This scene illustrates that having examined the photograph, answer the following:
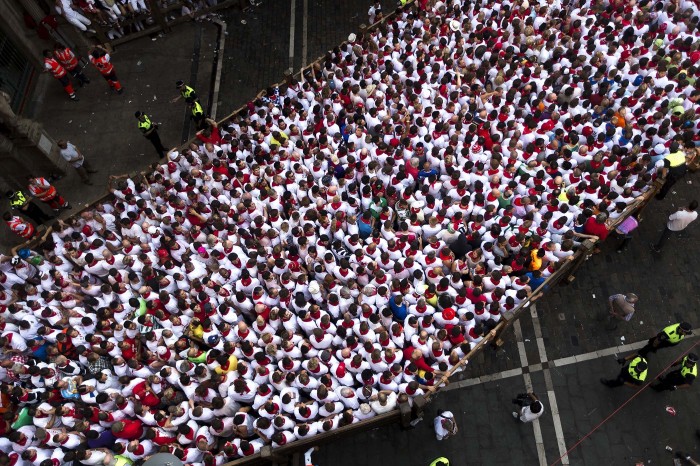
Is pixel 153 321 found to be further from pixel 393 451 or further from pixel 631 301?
pixel 631 301

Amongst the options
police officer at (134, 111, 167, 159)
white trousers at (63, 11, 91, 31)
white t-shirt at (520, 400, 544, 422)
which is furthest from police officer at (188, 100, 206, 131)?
white t-shirt at (520, 400, 544, 422)

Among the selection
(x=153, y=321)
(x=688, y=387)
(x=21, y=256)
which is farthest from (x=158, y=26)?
(x=688, y=387)

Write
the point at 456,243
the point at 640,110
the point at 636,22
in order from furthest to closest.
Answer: the point at 636,22
the point at 640,110
the point at 456,243

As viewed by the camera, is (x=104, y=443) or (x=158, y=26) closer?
(x=104, y=443)

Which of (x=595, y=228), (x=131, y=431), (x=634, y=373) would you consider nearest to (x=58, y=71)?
(x=131, y=431)

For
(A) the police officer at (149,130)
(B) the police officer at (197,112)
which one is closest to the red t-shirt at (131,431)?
(A) the police officer at (149,130)

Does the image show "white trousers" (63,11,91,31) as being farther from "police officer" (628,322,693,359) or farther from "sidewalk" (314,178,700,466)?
"police officer" (628,322,693,359)

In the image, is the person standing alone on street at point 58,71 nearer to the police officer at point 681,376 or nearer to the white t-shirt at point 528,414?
→ the white t-shirt at point 528,414
